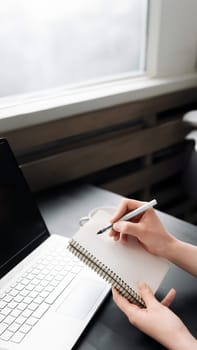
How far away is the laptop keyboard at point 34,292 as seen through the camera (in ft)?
1.80

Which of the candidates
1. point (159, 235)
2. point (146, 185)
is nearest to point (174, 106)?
point (146, 185)

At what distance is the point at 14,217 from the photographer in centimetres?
69

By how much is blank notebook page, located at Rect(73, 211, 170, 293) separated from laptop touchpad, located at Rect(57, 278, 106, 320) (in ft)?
0.24

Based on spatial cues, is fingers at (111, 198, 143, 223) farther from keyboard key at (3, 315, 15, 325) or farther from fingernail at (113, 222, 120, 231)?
keyboard key at (3, 315, 15, 325)

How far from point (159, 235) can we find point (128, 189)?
0.63 meters

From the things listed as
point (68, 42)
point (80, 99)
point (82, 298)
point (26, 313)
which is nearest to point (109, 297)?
point (82, 298)

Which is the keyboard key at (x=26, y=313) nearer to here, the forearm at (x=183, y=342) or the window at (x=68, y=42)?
the forearm at (x=183, y=342)

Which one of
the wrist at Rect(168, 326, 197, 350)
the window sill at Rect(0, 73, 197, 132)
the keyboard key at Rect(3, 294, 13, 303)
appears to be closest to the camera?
the wrist at Rect(168, 326, 197, 350)

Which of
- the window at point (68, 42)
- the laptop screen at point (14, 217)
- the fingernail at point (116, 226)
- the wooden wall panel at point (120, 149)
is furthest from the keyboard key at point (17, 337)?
the window at point (68, 42)

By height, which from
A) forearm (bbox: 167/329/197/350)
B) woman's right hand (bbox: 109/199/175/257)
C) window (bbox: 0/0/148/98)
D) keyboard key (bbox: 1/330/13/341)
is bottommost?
keyboard key (bbox: 1/330/13/341)

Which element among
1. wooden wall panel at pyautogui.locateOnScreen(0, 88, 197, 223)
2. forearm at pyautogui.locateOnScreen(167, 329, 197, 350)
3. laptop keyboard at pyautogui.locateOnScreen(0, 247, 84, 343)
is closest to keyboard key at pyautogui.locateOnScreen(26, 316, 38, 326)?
laptop keyboard at pyautogui.locateOnScreen(0, 247, 84, 343)

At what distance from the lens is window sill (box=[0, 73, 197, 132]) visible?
0.88 m

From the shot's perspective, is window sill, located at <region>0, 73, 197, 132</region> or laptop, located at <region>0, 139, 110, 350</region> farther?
window sill, located at <region>0, 73, 197, 132</region>

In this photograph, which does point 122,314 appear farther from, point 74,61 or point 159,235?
point 74,61
